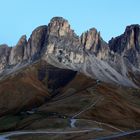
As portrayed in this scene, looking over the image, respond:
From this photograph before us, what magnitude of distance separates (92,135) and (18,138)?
24.2 metres

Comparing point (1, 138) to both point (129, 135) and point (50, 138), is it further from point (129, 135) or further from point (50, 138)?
point (129, 135)

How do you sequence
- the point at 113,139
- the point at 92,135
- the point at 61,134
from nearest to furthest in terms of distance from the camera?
the point at 113,139 < the point at 92,135 < the point at 61,134

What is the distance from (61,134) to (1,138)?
2000 centimetres

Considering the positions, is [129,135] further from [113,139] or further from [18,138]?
[18,138]

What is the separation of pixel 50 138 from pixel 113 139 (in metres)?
38.7

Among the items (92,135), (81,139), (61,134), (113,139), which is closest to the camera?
(113,139)

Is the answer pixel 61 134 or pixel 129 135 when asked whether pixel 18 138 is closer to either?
pixel 61 134

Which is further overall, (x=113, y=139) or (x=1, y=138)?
(x=1, y=138)

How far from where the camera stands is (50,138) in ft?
479

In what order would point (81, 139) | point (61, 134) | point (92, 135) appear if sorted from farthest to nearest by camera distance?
1. point (61, 134)
2. point (92, 135)
3. point (81, 139)

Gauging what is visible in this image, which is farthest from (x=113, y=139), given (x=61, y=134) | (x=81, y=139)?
(x=61, y=134)

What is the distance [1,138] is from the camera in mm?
149250

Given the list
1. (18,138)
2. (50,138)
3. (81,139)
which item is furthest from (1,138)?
(81,139)

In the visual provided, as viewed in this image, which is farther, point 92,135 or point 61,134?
point 61,134
